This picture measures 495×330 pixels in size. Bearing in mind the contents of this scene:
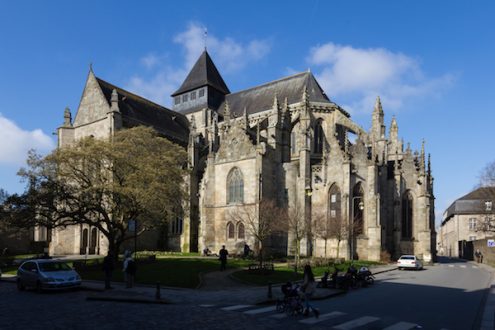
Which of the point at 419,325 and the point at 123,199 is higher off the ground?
the point at 123,199

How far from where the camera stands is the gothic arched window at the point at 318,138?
48875 millimetres

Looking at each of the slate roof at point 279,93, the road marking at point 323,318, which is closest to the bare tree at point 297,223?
the slate roof at point 279,93

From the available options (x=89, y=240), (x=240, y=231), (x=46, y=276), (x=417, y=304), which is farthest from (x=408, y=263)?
(x=89, y=240)

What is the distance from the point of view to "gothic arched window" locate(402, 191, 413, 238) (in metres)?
42.8

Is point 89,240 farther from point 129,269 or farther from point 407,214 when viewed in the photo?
point 407,214

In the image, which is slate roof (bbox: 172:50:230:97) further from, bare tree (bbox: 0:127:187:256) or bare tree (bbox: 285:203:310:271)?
bare tree (bbox: 0:127:187:256)

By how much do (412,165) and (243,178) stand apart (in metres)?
18.2

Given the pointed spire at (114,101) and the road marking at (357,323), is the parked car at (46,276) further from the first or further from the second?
the pointed spire at (114,101)

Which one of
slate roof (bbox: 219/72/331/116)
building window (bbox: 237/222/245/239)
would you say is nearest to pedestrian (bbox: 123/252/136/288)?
building window (bbox: 237/222/245/239)

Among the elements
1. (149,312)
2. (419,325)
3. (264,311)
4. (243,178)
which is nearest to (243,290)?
(264,311)

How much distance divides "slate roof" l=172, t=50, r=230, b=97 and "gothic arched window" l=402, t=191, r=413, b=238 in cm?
3313

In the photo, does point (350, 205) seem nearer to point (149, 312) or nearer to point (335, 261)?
point (335, 261)

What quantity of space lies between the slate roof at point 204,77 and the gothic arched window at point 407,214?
109 feet

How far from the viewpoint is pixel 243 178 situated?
129ft
